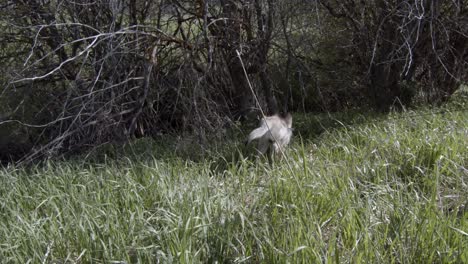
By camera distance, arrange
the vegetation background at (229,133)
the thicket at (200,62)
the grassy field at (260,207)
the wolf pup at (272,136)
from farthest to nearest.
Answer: the thicket at (200,62), the wolf pup at (272,136), the vegetation background at (229,133), the grassy field at (260,207)

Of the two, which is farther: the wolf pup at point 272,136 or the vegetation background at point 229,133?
the wolf pup at point 272,136

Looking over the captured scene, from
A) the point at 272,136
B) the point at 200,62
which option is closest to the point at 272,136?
the point at 272,136

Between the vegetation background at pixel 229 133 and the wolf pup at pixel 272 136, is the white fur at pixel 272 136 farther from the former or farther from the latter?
the vegetation background at pixel 229 133

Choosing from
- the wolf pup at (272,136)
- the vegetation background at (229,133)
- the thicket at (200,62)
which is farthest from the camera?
the thicket at (200,62)

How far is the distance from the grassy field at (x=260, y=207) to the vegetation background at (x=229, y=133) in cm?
1

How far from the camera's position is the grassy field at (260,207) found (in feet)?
8.64

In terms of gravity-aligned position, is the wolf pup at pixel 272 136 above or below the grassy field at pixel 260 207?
above

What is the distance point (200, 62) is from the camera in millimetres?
5836

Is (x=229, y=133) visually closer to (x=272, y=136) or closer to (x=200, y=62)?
(x=200, y=62)

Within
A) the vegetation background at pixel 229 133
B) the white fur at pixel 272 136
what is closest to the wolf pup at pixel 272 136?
the white fur at pixel 272 136

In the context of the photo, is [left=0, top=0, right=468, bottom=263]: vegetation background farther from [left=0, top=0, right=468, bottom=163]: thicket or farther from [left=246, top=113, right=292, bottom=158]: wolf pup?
[left=246, top=113, right=292, bottom=158]: wolf pup

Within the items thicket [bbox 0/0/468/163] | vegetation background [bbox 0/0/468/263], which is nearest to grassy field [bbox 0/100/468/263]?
vegetation background [bbox 0/0/468/263]

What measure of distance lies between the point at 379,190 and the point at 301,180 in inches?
20.9

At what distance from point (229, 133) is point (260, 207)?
2.55 metres
